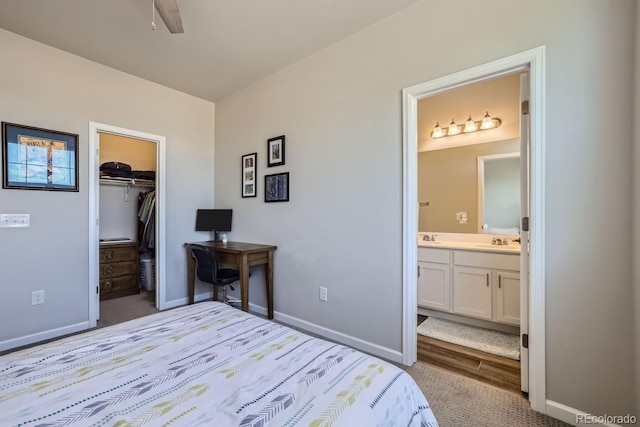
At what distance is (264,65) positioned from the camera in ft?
9.61

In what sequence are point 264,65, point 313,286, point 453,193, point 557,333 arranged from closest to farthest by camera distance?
1. point 557,333
2. point 313,286
3. point 264,65
4. point 453,193

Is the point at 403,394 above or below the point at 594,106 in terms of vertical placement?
below

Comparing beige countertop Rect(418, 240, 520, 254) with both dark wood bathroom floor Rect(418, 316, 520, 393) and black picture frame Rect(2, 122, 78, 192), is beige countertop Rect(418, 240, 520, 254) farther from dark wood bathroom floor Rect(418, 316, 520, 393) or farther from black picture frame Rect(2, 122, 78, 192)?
black picture frame Rect(2, 122, 78, 192)

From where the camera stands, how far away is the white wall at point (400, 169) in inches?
57.1

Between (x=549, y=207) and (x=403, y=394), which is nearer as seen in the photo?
(x=403, y=394)

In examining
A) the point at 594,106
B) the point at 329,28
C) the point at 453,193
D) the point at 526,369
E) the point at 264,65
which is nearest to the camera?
the point at 594,106

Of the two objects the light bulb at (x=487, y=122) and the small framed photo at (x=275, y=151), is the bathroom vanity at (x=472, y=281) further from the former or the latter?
the small framed photo at (x=275, y=151)

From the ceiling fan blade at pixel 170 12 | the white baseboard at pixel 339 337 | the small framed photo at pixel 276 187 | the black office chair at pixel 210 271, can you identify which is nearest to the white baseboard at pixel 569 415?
the white baseboard at pixel 339 337

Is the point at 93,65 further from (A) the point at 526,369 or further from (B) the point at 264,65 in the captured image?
(A) the point at 526,369

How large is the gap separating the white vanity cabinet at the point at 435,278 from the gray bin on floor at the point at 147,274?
12.3ft

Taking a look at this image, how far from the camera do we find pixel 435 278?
122 inches

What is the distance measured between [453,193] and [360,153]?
1.75 metres

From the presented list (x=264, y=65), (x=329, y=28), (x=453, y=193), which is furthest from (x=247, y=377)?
(x=453, y=193)

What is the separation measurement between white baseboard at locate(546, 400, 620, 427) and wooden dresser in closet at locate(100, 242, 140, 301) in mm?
4568
